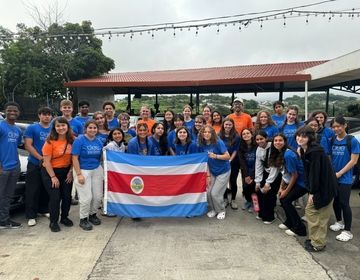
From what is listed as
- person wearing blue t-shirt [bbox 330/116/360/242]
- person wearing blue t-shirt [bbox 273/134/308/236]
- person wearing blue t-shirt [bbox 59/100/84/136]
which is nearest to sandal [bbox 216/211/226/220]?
person wearing blue t-shirt [bbox 273/134/308/236]

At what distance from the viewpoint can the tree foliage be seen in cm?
2509

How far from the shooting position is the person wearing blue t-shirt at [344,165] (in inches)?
190

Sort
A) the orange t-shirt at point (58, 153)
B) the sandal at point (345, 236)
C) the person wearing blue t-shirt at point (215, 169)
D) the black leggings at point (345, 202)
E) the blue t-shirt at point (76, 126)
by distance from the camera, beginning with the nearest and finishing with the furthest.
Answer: the sandal at point (345, 236) < the black leggings at point (345, 202) < the orange t-shirt at point (58, 153) < the person wearing blue t-shirt at point (215, 169) < the blue t-shirt at point (76, 126)

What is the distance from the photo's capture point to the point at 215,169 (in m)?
5.80

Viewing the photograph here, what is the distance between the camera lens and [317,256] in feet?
14.0

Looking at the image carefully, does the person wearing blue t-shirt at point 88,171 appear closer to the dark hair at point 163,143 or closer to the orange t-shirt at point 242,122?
the dark hair at point 163,143

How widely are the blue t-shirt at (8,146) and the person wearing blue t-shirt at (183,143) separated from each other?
7.95 feet

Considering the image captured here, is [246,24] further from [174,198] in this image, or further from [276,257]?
[276,257]

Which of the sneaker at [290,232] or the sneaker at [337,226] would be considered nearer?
the sneaker at [290,232]

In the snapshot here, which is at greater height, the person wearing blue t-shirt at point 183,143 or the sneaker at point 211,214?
the person wearing blue t-shirt at point 183,143

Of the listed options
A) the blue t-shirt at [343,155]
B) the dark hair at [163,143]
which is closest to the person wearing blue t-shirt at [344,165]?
the blue t-shirt at [343,155]

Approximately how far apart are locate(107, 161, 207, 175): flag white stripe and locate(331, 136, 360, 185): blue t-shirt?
1881 millimetres

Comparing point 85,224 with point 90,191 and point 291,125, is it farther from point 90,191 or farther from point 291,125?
point 291,125

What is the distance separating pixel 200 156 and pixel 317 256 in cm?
220
